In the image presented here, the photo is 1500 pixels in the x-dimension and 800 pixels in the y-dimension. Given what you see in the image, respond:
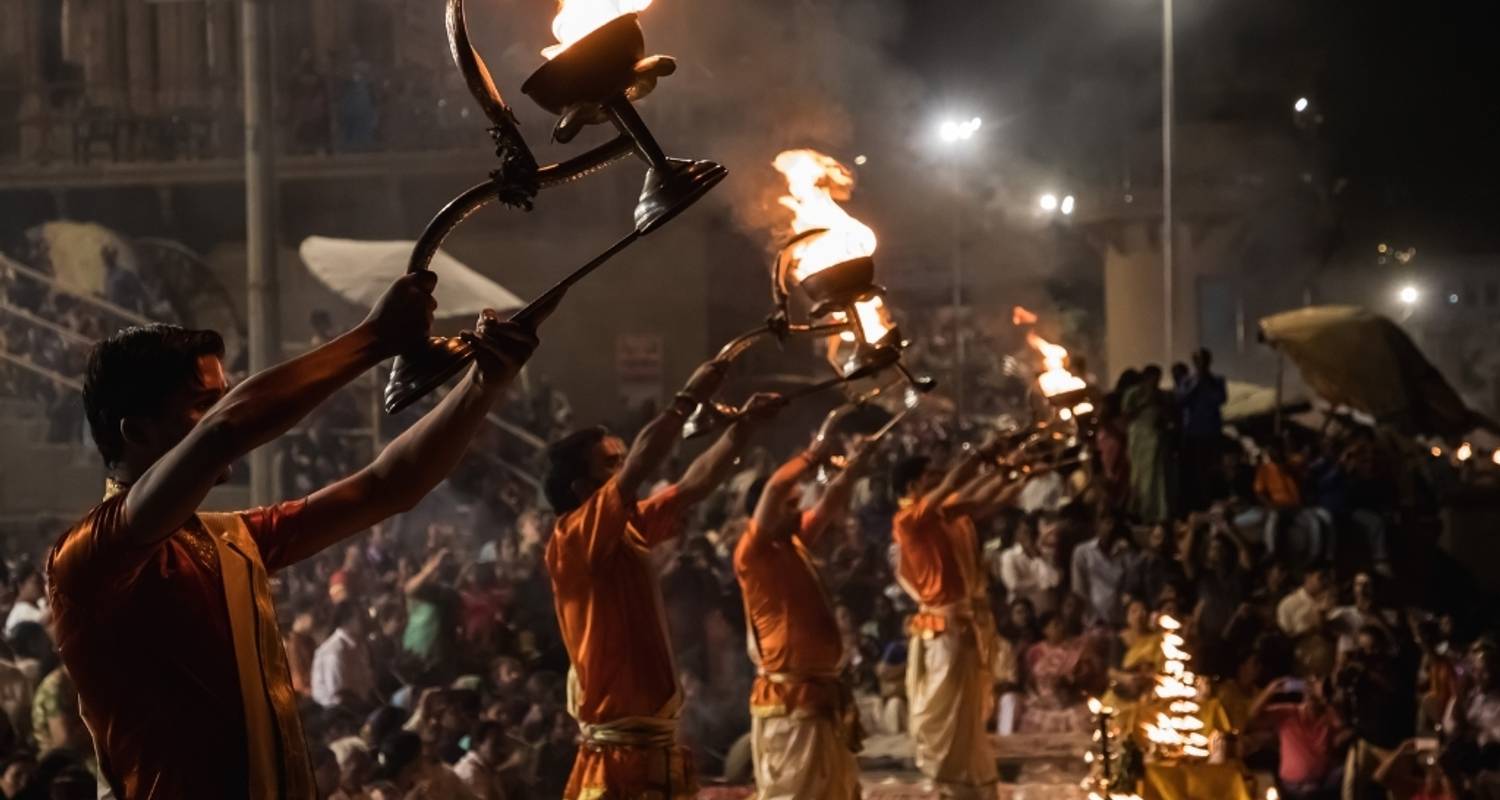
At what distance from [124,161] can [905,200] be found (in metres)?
8.33

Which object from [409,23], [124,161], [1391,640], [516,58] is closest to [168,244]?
[124,161]

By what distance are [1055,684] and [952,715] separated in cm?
256

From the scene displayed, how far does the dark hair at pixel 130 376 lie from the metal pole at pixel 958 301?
1734 centimetres

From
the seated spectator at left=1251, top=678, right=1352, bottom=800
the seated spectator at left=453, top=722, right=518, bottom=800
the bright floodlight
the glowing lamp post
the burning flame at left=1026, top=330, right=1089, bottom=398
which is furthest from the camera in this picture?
the bright floodlight

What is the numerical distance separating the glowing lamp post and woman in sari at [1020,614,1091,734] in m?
8.87

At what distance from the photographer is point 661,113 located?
15469 millimetres

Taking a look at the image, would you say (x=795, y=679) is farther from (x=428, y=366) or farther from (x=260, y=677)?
(x=428, y=366)

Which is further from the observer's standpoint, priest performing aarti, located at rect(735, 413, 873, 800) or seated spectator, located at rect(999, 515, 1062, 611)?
seated spectator, located at rect(999, 515, 1062, 611)

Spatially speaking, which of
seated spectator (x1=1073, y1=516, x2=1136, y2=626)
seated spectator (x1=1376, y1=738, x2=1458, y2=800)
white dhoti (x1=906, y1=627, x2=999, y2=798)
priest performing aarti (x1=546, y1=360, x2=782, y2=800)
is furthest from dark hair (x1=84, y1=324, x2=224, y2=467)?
seated spectator (x1=1073, y1=516, x2=1136, y2=626)

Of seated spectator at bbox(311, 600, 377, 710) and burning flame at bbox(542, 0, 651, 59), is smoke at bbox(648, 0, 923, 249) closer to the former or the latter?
seated spectator at bbox(311, 600, 377, 710)

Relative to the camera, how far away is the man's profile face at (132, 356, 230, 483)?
2.79 m

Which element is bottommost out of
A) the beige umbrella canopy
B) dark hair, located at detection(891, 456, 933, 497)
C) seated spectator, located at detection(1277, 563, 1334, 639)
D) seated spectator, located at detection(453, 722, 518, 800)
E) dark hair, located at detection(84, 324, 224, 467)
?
seated spectator, located at detection(453, 722, 518, 800)

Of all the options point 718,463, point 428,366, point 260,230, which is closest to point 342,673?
point 260,230

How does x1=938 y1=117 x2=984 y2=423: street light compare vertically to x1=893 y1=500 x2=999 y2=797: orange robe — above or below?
above
